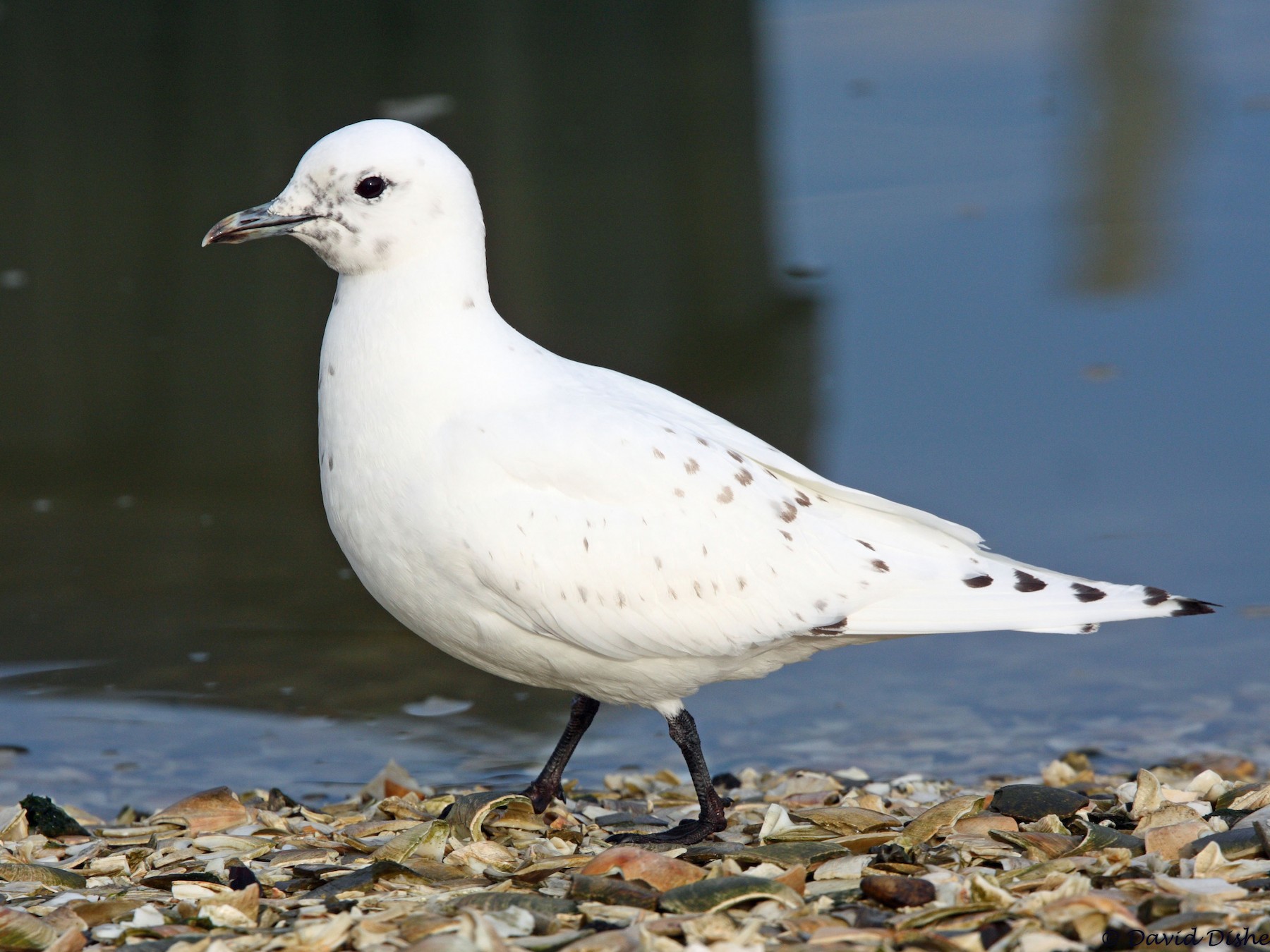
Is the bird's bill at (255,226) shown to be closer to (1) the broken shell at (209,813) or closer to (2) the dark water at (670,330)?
(1) the broken shell at (209,813)

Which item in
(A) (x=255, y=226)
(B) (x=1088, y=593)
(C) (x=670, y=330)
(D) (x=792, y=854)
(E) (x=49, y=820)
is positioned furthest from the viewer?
(C) (x=670, y=330)

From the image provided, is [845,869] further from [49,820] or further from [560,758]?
[49,820]

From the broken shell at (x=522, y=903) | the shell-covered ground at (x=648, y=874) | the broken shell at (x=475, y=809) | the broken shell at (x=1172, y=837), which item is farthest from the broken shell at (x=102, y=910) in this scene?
the broken shell at (x=1172, y=837)

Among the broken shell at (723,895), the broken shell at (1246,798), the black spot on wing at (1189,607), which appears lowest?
the broken shell at (1246,798)

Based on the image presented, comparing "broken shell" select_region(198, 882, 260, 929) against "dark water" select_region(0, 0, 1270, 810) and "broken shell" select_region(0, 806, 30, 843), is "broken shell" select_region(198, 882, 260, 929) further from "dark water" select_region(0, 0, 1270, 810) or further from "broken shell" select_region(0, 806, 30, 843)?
"dark water" select_region(0, 0, 1270, 810)

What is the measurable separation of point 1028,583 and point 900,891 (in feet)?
3.84

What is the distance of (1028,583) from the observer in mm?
4098

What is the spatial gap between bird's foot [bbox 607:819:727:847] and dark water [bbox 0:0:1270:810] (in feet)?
4.23

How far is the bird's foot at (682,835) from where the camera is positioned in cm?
392

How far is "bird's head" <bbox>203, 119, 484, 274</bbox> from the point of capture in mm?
3846

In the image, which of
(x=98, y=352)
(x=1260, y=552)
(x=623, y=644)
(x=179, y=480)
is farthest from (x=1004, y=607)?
(x=98, y=352)

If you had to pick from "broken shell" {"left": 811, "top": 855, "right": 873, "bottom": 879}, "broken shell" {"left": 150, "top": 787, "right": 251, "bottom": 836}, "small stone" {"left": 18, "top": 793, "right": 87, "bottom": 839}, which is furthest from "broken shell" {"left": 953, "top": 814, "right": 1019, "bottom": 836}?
"small stone" {"left": 18, "top": 793, "right": 87, "bottom": 839}

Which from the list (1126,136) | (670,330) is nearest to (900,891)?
(670,330)

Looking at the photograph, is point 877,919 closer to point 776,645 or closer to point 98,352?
point 776,645
